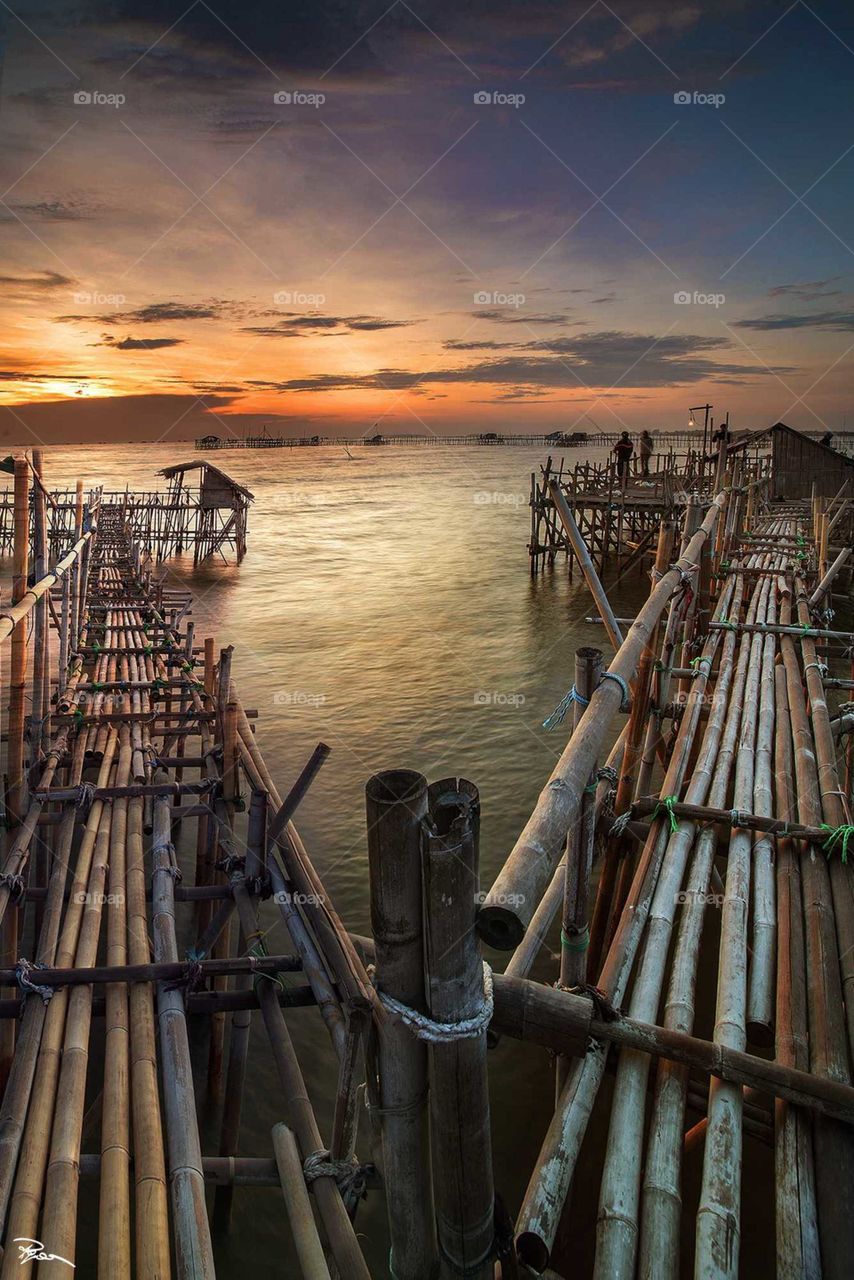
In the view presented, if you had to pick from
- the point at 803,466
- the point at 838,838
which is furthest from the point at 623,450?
the point at 838,838

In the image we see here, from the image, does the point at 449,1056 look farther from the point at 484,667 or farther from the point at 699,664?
the point at 484,667

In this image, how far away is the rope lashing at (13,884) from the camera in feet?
15.9

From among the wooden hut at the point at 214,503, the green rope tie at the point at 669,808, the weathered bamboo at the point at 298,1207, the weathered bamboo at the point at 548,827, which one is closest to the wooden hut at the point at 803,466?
the wooden hut at the point at 214,503

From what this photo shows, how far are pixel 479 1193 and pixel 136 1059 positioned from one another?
2234 millimetres

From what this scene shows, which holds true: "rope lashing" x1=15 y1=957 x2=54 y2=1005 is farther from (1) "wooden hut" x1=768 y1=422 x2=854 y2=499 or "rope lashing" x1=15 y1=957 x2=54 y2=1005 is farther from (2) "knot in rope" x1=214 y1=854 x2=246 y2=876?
(1) "wooden hut" x1=768 y1=422 x2=854 y2=499

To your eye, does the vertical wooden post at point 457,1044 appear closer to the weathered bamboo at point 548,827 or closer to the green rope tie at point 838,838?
the weathered bamboo at point 548,827

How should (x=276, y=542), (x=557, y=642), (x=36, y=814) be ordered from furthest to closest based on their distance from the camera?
(x=276, y=542)
(x=557, y=642)
(x=36, y=814)

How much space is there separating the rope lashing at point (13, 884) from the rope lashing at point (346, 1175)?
2886 mm

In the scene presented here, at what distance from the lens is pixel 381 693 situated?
48.0ft

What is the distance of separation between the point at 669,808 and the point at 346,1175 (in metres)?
2.80

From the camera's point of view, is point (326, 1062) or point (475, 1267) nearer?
point (475, 1267)

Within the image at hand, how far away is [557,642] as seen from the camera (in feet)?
59.9

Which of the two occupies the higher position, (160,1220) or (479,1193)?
(479,1193)

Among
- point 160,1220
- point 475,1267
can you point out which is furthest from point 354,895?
point 475,1267
